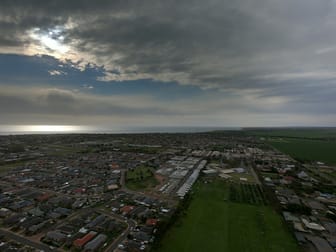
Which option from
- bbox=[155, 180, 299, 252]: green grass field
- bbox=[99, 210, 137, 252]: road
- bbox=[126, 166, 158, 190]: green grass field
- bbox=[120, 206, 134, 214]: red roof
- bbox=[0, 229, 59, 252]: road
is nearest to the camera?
bbox=[0, 229, 59, 252]: road

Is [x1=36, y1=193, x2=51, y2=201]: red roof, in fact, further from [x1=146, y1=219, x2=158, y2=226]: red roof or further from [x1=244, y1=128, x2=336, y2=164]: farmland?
[x1=244, y1=128, x2=336, y2=164]: farmland

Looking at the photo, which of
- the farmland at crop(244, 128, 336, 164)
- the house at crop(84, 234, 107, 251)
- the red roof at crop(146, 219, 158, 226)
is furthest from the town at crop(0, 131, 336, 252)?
the farmland at crop(244, 128, 336, 164)

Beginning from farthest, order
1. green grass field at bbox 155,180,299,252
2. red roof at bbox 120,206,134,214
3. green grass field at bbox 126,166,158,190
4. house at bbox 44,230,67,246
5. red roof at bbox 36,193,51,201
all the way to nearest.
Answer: green grass field at bbox 126,166,158,190
red roof at bbox 36,193,51,201
red roof at bbox 120,206,134,214
green grass field at bbox 155,180,299,252
house at bbox 44,230,67,246

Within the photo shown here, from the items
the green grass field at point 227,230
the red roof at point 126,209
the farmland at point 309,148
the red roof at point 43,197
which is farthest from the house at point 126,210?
the farmland at point 309,148

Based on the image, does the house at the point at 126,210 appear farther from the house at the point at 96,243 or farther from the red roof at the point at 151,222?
the house at the point at 96,243

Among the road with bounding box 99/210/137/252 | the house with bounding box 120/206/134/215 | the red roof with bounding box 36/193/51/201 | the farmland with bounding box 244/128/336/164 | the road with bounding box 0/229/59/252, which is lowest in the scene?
the road with bounding box 99/210/137/252

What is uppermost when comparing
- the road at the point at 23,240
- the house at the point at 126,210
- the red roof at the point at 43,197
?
the red roof at the point at 43,197

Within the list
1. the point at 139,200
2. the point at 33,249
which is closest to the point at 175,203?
the point at 139,200
